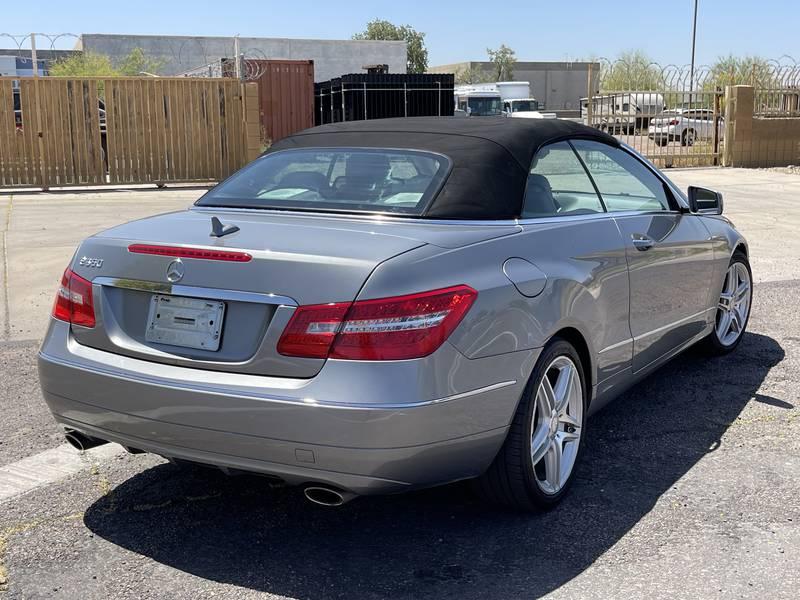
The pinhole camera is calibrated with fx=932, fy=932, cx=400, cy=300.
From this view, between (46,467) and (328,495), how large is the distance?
1783mm

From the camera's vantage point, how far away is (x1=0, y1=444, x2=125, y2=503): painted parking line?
4.07m

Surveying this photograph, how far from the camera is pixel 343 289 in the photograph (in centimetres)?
304

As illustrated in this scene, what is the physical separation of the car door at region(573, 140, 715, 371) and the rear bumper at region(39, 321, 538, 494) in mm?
1348

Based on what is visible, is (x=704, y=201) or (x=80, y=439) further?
(x=704, y=201)

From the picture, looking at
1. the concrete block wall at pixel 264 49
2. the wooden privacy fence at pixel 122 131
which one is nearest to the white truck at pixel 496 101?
the concrete block wall at pixel 264 49

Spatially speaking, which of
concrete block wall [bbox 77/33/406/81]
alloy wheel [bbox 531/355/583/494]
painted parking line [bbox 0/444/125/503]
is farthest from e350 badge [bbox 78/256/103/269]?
concrete block wall [bbox 77/33/406/81]

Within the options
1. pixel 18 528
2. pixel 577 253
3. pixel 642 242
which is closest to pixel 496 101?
pixel 642 242

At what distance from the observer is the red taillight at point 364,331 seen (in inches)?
119

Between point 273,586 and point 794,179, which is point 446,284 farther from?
point 794,179

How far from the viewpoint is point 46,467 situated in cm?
430

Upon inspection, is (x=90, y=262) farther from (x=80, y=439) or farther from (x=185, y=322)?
(x=80, y=439)

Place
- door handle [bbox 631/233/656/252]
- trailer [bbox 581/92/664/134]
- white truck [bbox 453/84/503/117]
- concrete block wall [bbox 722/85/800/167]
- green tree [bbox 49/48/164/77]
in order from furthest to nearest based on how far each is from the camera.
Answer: white truck [bbox 453/84/503/117] → green tree [bbox 49/48/164/77] → concrete block wall [bbox 722/85/800/167] → trailer [bbox 581/92/664/134] → door handle [bbox 631/233/656/252]

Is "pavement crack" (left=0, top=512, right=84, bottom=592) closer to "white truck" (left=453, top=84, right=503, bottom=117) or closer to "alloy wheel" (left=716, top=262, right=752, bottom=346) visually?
"alloy wheel" (left=716, top=262, right=752, bottom=346)

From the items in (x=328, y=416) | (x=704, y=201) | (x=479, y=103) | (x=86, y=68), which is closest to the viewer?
(x=328, y=416)
